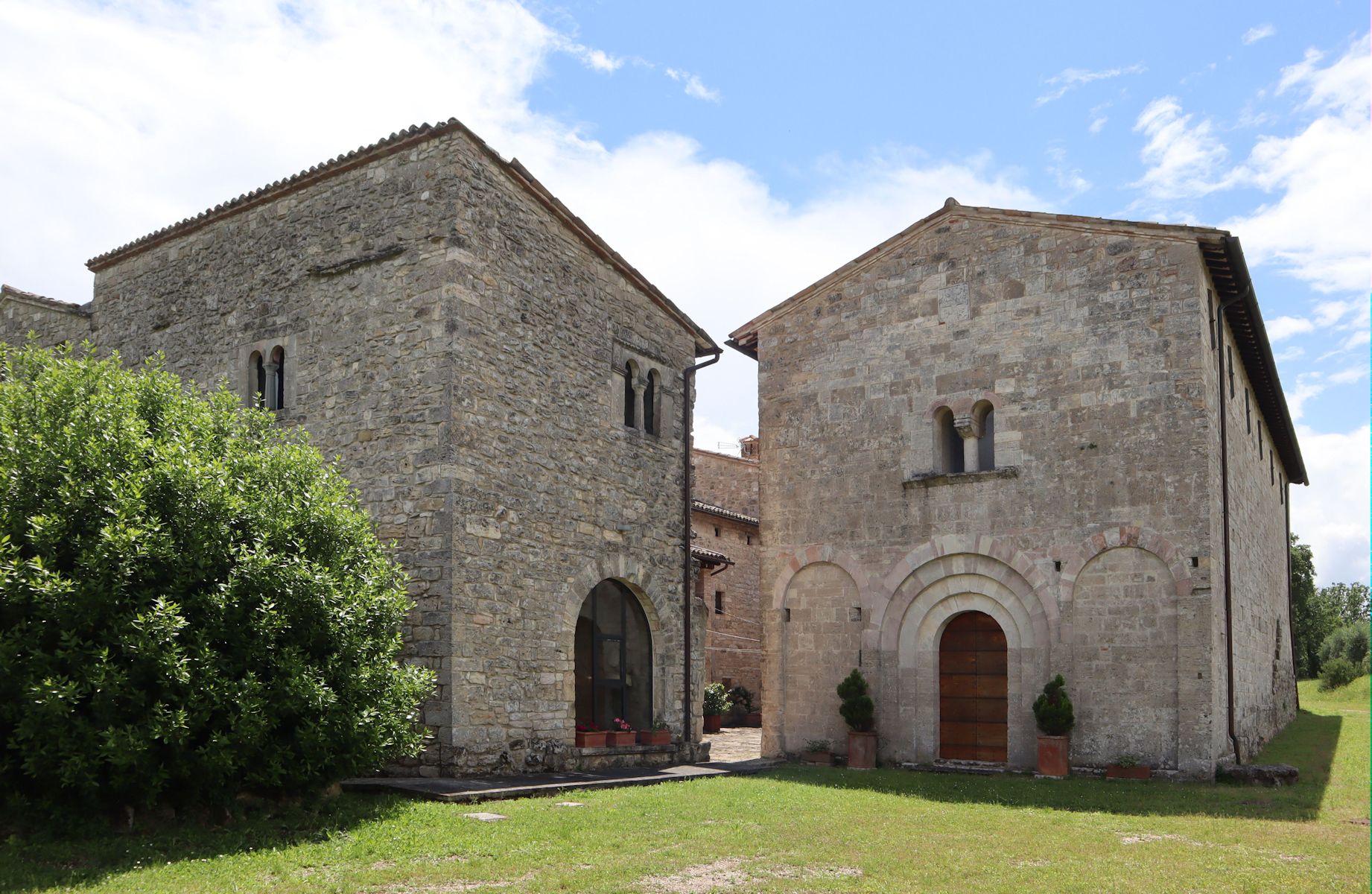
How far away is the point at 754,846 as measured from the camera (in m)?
9.42

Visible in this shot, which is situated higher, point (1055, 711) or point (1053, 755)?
point (1055, 711)

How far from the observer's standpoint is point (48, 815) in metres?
8.88

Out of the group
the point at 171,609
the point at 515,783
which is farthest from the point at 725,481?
the point at 171,609

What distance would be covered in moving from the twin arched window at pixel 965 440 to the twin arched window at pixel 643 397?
439cm

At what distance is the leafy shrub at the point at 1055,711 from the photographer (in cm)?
1484

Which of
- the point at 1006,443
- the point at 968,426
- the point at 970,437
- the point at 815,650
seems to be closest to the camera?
the point at 1006,443

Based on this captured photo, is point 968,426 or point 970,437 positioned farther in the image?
point 970,437

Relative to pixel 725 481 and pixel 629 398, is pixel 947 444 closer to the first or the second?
pixel 629 398

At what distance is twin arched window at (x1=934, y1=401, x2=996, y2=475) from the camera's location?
16672 millimetres

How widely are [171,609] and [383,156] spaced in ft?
22.8

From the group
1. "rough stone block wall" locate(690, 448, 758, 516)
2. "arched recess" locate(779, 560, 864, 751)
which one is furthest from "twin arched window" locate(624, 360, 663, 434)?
"rough stone block wall" locate(690, 448, 758, 516)

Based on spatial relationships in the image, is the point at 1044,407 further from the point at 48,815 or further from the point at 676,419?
the point at 48,815

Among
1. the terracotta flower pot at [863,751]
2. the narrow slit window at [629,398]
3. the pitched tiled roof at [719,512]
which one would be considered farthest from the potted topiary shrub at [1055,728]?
the pitched tiled roof at [719,512]

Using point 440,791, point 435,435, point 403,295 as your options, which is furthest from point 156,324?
point 440,791
